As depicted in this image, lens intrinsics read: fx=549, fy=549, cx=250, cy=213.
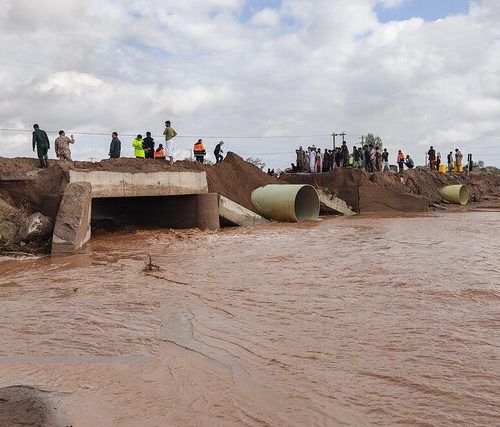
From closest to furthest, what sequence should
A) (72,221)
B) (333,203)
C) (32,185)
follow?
Result: (72,221) → (32,185) → (333,203)

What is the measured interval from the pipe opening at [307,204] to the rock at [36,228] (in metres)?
10.2

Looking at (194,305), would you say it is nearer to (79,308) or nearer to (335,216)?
(79,308)

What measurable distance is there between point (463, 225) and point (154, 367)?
14.9 meters

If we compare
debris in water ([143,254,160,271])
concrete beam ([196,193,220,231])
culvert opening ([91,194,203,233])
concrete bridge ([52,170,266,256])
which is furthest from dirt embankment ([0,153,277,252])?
debris in water ([143,254,160,271])

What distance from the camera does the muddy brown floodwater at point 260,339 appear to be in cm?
374

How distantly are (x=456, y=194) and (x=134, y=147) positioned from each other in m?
18.5

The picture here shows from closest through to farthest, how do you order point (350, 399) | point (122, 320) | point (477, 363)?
point (350, 399), point (477, 363), point (122, 320)

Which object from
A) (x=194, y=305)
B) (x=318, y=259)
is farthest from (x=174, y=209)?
(x=194, y=305)

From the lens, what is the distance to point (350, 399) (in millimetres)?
3859

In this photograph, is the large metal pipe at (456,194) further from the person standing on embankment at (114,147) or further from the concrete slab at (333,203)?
the person standing on embankment at (114,147)

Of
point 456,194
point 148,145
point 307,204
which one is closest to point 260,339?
point 148,145

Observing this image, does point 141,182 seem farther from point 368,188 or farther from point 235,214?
point 368,188

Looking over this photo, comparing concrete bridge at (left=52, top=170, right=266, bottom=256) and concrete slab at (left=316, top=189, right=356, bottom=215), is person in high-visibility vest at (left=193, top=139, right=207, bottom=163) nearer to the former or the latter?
concrete bridge at (left=52, top=170, right=266, bottom=256)

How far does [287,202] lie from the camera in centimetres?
1856
